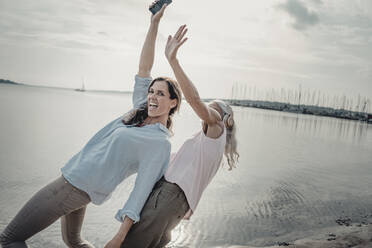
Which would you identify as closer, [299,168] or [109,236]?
[109,236]

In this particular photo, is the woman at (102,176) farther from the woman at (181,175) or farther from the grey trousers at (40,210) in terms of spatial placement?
the woman at (181,175)

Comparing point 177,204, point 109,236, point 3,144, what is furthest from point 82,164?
point 3,144

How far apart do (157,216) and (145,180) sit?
0.29 metres

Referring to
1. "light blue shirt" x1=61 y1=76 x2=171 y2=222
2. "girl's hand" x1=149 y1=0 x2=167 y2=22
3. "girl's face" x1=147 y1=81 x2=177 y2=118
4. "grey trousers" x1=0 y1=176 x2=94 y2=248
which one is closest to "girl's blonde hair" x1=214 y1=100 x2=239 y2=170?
"girl's face" x1=147 y1=81 x2=177 y2=118

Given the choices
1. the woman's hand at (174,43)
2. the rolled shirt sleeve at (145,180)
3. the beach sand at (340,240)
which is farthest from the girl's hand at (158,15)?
the beach sand at (340,240)

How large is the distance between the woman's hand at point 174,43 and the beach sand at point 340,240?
519 centimetres

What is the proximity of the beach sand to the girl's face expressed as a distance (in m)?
4.79

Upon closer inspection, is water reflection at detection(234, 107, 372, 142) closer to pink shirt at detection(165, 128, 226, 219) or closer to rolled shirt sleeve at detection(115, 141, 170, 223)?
pink shirt at detection(165, 128, 226, 219)

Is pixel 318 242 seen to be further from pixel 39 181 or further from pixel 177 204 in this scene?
pixel 39 181

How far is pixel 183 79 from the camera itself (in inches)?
100

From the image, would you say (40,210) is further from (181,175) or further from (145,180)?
(181,175)

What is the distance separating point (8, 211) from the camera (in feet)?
25.4

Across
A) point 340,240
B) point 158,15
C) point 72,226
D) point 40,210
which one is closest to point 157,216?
point 40,210

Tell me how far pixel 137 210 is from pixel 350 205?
10.5m
